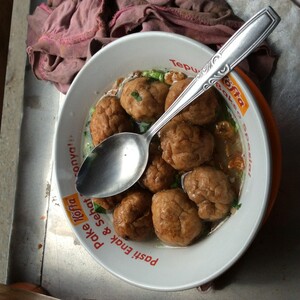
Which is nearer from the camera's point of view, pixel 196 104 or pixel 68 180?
pixel 196 104

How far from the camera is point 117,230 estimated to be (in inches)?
35.2

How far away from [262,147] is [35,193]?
75 centimetres

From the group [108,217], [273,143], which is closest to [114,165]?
[108,217]

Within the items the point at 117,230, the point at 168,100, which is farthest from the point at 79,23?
the point at 117,230

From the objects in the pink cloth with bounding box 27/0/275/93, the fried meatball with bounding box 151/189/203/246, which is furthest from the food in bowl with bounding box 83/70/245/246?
the pink cloth with bounding box 27/0/275/93

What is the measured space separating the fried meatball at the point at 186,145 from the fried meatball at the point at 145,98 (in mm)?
46

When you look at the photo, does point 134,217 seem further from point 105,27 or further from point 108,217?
point 105,27

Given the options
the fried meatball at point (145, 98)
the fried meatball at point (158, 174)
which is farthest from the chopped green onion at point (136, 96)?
the fried meatball at point (158, 174)

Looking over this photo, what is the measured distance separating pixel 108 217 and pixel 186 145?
26 centimetres

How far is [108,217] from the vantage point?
95 cm

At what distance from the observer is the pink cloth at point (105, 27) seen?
925 mm

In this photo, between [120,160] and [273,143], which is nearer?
[273,143]

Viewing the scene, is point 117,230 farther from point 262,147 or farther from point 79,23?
point 79,23

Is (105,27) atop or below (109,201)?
atop
